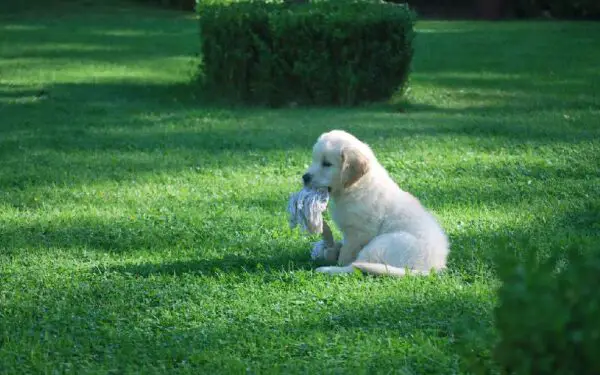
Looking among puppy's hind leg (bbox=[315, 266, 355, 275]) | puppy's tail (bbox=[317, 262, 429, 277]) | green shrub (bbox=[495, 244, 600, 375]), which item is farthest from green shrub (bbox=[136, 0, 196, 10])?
green shrub (bbox=[495, 244, 600, 375])

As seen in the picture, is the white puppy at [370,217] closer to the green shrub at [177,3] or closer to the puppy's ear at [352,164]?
the puppy's ear at [352,164]

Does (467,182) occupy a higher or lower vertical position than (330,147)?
lower

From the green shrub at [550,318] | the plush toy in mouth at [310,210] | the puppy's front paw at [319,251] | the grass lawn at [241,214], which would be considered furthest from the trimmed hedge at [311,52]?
the green shrub at [550,318]

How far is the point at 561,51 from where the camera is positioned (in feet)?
72.1

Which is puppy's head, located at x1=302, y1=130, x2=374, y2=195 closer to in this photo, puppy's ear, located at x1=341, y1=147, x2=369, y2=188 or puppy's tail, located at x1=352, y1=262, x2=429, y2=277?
puppy's ear, located at x1=341, y1=147, x2=369, y2=188

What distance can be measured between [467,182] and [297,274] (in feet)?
12.3

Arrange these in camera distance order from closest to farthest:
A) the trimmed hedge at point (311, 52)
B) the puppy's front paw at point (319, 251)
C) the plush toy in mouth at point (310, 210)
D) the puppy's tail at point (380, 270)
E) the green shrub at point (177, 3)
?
the puppy's tail at point (380, 270), the plush toy in mouth at point (310, 210), the puppy's front paw at point (319, 251), the trimmed hedge at point (311, 52), the green shrub at point (177, 3)

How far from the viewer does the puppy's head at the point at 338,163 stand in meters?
6.74

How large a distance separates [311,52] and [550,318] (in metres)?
12.4

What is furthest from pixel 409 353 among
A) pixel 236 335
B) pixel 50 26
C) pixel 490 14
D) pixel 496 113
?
pixel 490 14

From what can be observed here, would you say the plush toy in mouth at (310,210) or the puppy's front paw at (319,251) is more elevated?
the plush toy in mouth at (310,210)

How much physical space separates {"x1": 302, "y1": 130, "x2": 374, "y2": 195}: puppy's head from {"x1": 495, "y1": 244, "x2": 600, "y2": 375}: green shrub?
11.9 feet

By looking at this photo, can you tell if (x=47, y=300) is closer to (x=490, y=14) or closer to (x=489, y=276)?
(x=489, y=276)

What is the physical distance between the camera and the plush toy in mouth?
22.3 ft
